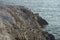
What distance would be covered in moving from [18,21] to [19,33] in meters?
2.23

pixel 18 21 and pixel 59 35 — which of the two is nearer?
pixel 18 21

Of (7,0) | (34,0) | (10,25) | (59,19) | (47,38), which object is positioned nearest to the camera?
(10,25)

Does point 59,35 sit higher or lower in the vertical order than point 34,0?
lower

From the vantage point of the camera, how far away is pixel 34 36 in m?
19.2

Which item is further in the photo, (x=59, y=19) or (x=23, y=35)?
(x=59, y=19)

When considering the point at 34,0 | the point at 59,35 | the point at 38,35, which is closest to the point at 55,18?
the point at 59,35

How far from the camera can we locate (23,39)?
16.8 m

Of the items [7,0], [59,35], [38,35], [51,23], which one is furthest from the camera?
[7,0]

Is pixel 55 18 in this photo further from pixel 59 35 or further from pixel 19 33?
pixel 19 33

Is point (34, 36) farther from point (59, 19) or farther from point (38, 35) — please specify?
point (59, 19)

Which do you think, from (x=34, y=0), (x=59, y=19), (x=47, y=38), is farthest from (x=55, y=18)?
(x=34, y=0)

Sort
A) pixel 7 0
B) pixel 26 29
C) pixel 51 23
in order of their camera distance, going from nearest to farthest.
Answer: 1. pixel 26 29
2. pixel 51 23
3. pixel 7 0

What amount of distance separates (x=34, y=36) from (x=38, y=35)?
1045mm

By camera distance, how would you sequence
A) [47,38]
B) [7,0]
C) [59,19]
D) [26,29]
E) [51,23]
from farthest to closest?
[7,0]
[59,19]
[51,23]
[47,38]
[26,29]
